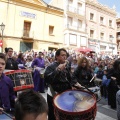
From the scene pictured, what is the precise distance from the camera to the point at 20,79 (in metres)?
4.79

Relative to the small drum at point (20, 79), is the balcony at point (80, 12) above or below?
above

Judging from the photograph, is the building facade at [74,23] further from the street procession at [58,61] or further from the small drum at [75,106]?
the small drum at [75,106]

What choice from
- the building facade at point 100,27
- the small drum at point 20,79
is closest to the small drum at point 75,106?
the small drum at point 20,79

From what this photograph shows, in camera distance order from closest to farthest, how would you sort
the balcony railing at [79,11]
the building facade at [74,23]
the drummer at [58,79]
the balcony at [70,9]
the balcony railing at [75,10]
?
the drummer at [58,79] < the building facade at [74,23] < the balcony at [70,9] < the balcony railing at [75,10] < the balcony railing at [79,11]

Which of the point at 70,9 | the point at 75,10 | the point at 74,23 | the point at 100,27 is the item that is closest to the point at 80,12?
the point at 75,10

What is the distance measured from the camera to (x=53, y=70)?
3.19 metres

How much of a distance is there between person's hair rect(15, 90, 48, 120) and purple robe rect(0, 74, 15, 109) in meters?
1.39

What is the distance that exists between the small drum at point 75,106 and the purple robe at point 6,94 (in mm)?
604

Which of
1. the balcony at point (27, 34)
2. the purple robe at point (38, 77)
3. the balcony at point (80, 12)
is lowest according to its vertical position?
the purple robe at point (38, 77)

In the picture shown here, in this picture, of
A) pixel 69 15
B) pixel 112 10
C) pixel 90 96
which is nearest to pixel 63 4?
pixel 69 15

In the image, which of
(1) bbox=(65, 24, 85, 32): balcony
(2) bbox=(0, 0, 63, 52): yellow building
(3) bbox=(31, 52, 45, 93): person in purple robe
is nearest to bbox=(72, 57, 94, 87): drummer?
(3) bbox=(31, 52, 45, 93): person in purple robe

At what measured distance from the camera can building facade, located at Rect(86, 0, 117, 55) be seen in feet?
110

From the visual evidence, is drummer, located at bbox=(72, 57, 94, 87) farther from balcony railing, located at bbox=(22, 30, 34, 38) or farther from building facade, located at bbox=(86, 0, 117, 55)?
building facade, located at bbox=(86, 0, 117, 55)

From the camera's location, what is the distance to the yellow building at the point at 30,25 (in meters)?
23.5
